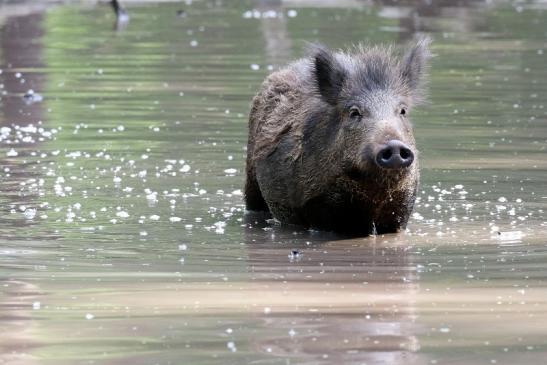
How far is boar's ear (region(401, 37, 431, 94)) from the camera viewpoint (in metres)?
12.5

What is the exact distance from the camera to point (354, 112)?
39.5 ft

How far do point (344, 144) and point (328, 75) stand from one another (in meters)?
0.69

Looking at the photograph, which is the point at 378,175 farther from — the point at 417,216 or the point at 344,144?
the point at 417,216

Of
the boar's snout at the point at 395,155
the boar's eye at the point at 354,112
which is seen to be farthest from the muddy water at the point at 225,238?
the boar's eye at the point at 354,112

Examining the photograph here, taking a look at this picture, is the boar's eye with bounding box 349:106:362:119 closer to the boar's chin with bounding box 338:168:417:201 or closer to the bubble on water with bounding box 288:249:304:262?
the boar's chin with bounding box 338:168:417:201

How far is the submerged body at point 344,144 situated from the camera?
11664 millimetres

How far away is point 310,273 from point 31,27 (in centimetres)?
2264

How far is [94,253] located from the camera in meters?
11.0

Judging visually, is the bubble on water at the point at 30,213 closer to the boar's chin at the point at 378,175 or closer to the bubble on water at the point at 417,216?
the boar's chin at the point at 378,175

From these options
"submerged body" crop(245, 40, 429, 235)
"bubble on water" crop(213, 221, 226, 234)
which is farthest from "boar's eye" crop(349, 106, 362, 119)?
"bubble on water" crop(213, 221, 226, 234)

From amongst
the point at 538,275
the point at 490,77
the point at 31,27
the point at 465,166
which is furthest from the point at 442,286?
the point at 31,27

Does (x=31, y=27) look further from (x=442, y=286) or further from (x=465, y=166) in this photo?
(x=442, y=286)

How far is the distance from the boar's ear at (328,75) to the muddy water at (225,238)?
109 centimetres

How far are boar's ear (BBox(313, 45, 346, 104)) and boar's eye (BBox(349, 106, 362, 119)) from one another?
0.28 m
